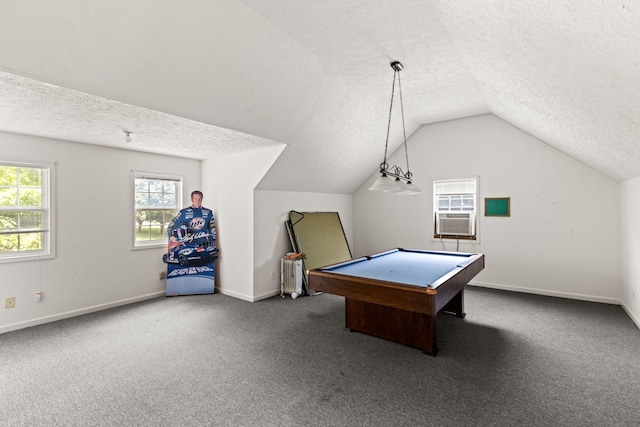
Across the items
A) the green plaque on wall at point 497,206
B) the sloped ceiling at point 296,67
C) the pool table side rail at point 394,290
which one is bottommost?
the pool table side rail at point 394,290

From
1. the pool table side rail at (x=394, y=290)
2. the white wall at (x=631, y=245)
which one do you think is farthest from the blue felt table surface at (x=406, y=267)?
the white wall at (x=631, y=245)

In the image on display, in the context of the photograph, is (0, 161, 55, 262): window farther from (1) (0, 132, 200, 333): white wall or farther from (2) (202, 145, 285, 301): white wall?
(2) (202, 145, 285, 301): white wall

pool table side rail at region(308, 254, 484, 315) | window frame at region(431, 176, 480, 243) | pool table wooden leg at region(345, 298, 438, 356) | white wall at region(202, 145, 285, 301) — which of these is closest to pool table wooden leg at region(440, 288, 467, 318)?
pool table side rail at region(308, 254, 484, 315)

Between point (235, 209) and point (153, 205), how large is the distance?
4.42ft

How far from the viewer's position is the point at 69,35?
196 centimetres

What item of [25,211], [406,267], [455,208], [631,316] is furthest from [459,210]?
[25,211]

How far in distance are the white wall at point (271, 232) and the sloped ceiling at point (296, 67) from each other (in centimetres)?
86

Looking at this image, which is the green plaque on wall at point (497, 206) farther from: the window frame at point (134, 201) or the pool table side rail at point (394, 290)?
the window frame at point (134, 201)

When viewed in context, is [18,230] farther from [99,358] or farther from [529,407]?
[529,407]

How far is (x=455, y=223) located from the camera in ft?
18.0

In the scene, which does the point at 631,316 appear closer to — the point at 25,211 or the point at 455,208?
the point at 455,208

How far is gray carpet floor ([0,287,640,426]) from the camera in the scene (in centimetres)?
201

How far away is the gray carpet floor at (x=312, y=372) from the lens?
2006 millimetres

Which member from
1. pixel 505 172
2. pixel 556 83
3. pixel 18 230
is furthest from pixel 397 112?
pixel 18 230
